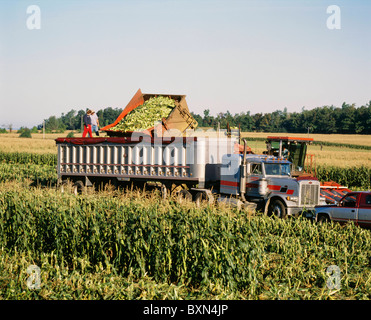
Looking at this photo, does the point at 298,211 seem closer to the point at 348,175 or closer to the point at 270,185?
the point at 270,185

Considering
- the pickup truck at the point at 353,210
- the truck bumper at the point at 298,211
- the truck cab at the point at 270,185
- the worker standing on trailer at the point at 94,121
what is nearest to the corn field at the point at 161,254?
the pickup truck at the point at 353,210

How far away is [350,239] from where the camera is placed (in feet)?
38.3

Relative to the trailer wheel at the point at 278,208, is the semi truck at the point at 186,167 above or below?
above

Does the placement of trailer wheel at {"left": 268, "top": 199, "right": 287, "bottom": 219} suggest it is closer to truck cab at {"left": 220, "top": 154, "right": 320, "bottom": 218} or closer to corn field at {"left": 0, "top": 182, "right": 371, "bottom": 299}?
truck cab at {"left": 220, "top": 154, "right": 320, "bottom": 218}

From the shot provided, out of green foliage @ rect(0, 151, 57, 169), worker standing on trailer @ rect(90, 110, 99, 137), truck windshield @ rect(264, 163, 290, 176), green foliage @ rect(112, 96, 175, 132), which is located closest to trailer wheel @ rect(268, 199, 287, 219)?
truck windshield @ rect(264, 163, 290, 176)

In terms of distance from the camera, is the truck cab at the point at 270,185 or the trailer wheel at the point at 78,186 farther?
the trailer wheel at the point at 78,186

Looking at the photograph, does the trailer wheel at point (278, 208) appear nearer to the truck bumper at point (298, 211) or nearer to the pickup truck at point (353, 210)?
the truck bumper at point (298, 211)

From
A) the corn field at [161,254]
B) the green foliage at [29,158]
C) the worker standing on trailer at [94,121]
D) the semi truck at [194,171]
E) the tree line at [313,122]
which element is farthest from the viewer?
the tree line at [313,122]

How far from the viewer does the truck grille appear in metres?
16.2

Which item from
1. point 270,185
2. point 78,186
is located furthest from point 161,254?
point 78,186

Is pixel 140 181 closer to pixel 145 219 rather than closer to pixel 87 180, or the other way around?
pixel 87 180

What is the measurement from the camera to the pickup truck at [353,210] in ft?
45.4

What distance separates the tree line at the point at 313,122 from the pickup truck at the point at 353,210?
81.3 m

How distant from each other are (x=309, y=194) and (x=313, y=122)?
9909cm
